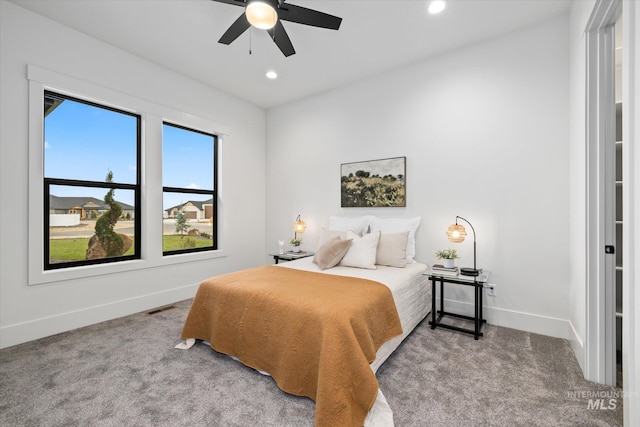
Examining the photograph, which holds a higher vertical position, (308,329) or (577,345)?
(308,329)

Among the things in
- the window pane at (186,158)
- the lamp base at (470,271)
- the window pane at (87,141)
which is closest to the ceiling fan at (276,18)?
the window pane at (87,141)

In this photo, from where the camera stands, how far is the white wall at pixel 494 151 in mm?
2736

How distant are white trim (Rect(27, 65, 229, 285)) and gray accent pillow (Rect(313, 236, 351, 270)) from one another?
201cm

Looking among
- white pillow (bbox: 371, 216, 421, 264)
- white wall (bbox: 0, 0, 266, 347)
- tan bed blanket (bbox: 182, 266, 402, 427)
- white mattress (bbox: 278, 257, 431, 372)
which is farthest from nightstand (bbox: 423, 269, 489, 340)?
white wall (bbox: 0, 0, 266, 347)

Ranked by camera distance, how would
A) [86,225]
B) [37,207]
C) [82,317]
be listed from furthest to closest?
[86,225] → [82,317] → [37,207]

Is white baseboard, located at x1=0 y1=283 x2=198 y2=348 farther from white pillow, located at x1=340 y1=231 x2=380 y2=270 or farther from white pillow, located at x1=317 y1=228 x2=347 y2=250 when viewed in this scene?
white pillow, located at x1=340 y1=231 x2=380 y2=270

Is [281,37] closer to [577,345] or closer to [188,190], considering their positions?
[188,190]

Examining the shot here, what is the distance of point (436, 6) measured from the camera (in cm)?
254

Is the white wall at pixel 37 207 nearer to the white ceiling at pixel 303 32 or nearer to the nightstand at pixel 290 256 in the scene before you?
the white ceiling at pixel 303 32

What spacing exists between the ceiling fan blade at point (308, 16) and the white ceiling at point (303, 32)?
0.53m

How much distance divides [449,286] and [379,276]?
117 centimetres

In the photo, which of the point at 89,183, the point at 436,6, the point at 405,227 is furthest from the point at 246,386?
the point at 436,6

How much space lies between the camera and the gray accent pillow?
9.91 ft

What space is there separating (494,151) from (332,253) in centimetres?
204
